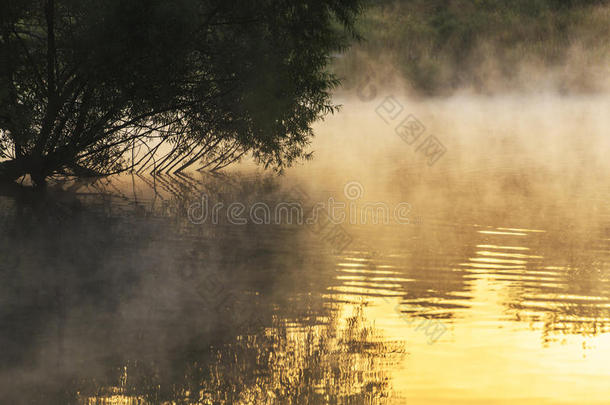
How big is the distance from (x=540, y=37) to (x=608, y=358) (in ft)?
197

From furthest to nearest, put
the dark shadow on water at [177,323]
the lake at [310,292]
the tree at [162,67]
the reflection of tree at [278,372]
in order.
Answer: the tree at [162,67], the lake at [310,292], the dark shadow on water at [177,323], the reflection of tree at [278,372]

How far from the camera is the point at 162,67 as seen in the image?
66.1 feet

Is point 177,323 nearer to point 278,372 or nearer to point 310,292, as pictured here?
point 278,372

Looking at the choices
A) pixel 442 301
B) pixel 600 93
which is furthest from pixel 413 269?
pixel 600 93

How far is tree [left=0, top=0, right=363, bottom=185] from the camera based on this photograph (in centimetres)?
1945

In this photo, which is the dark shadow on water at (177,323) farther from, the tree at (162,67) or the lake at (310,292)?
the tree at (162,67)

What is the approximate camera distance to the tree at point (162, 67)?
63.8ft

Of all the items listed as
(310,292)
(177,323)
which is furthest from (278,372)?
(310,292)

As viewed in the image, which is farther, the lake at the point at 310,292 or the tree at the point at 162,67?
the tree at the point at 162,67

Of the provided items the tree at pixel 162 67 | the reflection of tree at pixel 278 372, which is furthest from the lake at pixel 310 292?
the tree at pixel 162 67

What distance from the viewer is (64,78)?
21406 mm

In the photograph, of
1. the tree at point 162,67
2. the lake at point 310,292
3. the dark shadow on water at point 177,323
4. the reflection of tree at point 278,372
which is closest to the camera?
the reflection of tree at point 278,372

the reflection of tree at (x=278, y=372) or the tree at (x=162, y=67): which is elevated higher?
the tree at (x=162, y=67)

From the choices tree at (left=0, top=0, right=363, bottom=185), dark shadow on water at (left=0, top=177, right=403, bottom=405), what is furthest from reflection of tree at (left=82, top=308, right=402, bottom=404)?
tree at (left=0, top=0, right=363, bottom=185)
